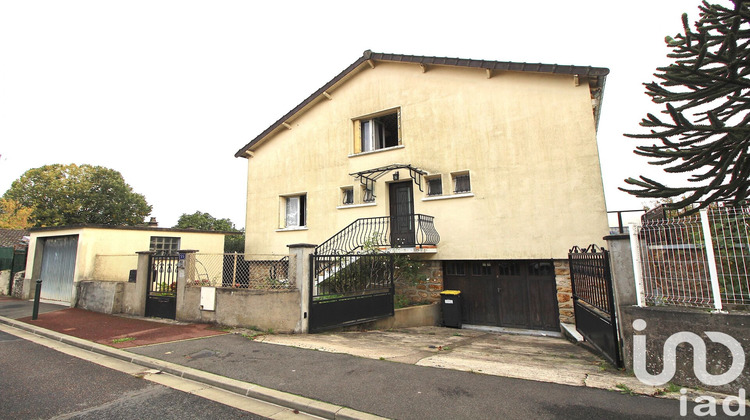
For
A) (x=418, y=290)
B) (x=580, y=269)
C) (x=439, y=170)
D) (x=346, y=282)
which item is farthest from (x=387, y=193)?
(x=580, y=269)

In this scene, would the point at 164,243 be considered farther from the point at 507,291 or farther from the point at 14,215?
the point at 14,215

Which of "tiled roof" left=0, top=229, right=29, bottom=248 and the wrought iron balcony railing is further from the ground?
"tiled roof" left=0, top=229, right=29, bottom=248

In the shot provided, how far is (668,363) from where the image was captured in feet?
14.7

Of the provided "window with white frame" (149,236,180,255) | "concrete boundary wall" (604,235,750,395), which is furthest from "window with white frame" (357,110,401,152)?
"concrete boundary wall" (604,235,750,395)

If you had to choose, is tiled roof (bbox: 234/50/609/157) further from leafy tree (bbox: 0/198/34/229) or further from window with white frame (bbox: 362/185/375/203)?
leafy tree (bbox: 0/198/34/229)

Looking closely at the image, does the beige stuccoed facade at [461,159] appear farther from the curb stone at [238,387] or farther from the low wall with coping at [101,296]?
the curb stone at [238,387]

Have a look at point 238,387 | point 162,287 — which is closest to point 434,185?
point 238,387

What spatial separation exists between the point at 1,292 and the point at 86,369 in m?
16.6

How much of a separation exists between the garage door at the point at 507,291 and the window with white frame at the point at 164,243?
38.1 feet

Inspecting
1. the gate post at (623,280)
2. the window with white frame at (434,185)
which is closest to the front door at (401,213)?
the window with white frame at (434,185)

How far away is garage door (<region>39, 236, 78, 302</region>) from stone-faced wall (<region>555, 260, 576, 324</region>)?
655 inches

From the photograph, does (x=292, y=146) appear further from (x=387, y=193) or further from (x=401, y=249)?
(x=401, y=249)

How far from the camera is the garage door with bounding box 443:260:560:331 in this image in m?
10.3

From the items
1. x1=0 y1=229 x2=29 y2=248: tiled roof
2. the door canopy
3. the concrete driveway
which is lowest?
the concrete driveway
